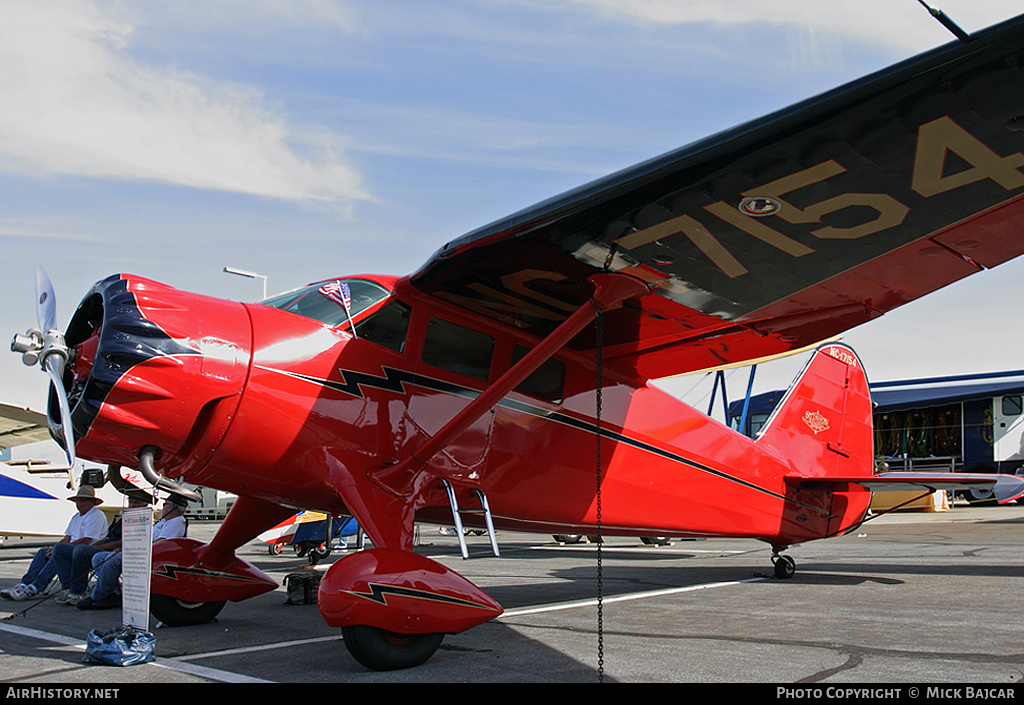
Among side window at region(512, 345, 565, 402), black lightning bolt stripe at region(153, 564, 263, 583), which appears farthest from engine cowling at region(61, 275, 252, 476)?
side window at region(512, 345, 565, 402)

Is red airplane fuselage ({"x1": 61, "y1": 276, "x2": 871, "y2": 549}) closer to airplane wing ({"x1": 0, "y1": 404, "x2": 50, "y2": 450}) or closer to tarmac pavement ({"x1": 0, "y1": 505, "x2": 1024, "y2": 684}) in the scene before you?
tarmac pavement ({"x1": 0, "y1": 505, "x2": 1024, "y2": 684})

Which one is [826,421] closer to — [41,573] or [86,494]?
[86,494]

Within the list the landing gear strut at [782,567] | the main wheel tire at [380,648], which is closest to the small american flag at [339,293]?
the main wheel tire at [380,648]

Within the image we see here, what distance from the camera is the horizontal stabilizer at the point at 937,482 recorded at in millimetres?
8359

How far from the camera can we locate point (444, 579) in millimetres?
5238

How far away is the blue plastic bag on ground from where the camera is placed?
16.1 ft

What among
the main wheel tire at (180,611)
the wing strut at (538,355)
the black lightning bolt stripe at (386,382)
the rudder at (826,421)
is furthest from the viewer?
the rudder at (826,421)

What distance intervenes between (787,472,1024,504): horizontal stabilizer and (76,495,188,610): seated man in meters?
7.23

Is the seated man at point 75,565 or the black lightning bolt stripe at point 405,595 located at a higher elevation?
the black lightning bolt stripe at point 405,595

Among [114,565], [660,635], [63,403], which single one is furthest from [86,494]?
[660,635]

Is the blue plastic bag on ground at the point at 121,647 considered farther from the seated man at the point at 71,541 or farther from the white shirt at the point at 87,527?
the white shirt at the point at 87,527

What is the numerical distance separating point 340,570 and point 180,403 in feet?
5.05

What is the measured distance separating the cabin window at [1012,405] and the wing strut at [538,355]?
36.7m

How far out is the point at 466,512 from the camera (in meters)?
6.52
